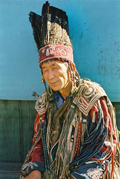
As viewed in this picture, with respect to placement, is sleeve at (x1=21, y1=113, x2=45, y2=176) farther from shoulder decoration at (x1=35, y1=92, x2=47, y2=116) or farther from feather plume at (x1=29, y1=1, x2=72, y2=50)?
feather plume at (x1=29, y1=1, x2=72, y2=50)

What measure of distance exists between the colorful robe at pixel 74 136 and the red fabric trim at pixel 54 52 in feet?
0.94

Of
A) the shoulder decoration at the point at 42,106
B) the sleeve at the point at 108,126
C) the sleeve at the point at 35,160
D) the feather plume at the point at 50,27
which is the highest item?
the feather plume at the point at 50,27

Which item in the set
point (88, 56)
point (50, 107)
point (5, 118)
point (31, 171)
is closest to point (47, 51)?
point (50, 107)

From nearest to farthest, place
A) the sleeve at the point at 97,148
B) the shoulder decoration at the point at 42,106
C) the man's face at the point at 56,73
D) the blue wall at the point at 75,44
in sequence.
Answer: the sleeve at the point at 97,148 → the man's face at the point at 56,73 → the shoulder decoration at the point at 42,106 → the blue wall at the point at 75,44

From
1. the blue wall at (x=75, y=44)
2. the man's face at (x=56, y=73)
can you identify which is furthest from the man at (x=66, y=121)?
the blue wall at (x=75, y=44)

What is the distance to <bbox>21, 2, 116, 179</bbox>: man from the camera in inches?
63.4

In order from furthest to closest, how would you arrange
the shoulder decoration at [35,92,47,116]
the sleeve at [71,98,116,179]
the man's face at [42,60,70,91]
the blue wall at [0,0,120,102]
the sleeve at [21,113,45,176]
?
the blue wall at [0,0,120,102] → the shoulder decoration at [35,92,47,116] → the sleeve at [21,113,45,176] → the man's face at [42,60,70,91] → the sleeve at [71,98,116,179]

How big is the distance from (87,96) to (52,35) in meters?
0.56

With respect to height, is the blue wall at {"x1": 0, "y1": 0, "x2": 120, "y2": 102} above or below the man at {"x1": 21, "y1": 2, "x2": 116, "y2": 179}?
above

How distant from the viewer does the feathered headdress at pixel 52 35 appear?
1684 millimetres

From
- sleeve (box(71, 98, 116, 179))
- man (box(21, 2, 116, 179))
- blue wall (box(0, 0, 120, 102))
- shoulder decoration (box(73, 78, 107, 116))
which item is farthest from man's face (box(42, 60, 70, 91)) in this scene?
blue wall (box(0, 0, 120, 102))

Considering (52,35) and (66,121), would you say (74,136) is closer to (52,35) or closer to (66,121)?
(66,121)

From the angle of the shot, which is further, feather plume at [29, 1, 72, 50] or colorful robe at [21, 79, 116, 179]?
feather plume at [29, 1, 72, 50]

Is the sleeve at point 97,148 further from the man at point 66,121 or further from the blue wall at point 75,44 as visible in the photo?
the blue wall at point 75,44
